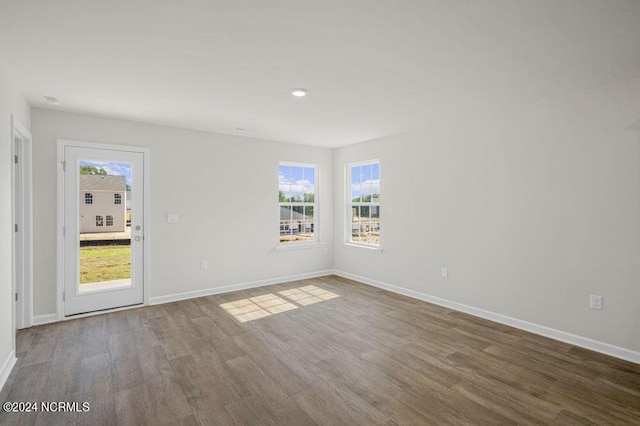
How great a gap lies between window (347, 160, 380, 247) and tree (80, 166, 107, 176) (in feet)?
12.7

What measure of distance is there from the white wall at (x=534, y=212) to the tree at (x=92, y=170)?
410 centimetres

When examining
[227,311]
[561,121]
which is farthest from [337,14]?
[227,311]

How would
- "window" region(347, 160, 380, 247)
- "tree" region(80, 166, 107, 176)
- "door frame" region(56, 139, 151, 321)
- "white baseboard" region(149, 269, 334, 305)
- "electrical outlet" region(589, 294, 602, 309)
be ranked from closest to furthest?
"electrical outlet" region(589, 294, 602, 309) < "door frame" region(56, 139, 151, 321) < "tree" region(80, 166, 107, 176) < "white baseboard" region(149, 269, 334, 305) < "window" region(347, 160, 380, 247)

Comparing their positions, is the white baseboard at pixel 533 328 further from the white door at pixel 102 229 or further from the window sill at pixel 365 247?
the white door at pixel 102 229

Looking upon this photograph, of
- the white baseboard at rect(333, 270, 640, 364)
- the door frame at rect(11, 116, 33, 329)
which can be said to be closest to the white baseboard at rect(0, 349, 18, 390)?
the door frame at rect(11, 116, 33, 329)

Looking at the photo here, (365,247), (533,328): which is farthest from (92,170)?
(533,328)

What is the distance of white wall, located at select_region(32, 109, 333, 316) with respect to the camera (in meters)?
3.77

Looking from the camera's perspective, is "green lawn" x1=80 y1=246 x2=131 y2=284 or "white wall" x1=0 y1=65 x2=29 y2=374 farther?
"green lawn" x1=80 y1=246 x2=131 y2=284

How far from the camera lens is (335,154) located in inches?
247

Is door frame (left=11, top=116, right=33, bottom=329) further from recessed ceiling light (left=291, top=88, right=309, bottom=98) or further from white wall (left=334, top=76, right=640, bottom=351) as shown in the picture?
white wall (left=334, top=76, right=640, bottom=351)

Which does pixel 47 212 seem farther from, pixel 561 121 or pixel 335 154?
pixel 561 121

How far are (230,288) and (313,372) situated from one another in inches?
110

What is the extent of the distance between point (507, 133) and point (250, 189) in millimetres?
3712

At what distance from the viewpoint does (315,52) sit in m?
2.38
